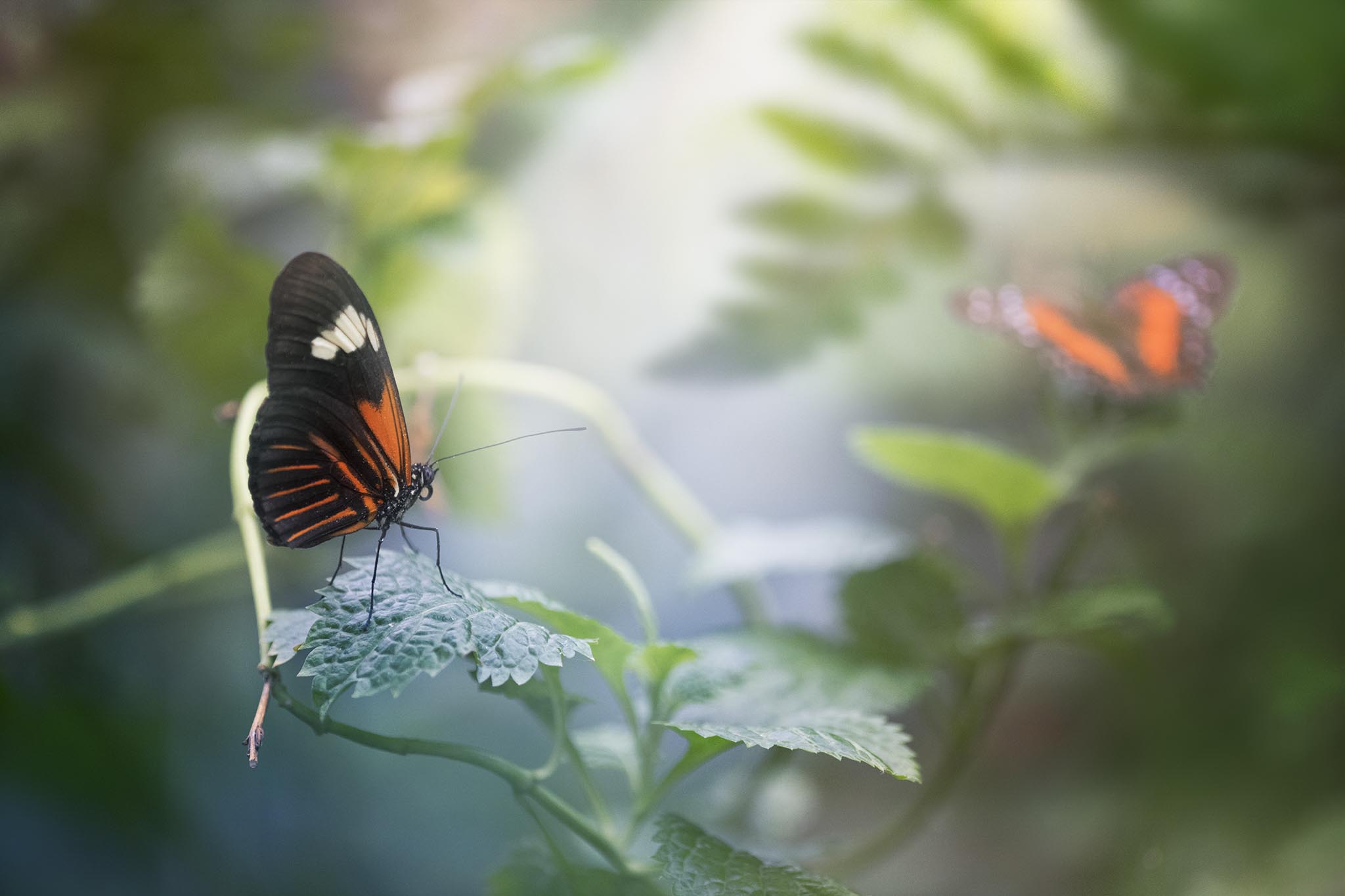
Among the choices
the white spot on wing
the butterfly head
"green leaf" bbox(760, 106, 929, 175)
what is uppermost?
"green leaf" bbox(760, 106, 929, 175)

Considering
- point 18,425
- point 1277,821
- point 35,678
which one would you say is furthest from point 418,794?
point 1277,821

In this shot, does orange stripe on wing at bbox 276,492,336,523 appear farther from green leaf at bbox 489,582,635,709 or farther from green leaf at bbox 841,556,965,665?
green leaf at bbox 841,556,965,665

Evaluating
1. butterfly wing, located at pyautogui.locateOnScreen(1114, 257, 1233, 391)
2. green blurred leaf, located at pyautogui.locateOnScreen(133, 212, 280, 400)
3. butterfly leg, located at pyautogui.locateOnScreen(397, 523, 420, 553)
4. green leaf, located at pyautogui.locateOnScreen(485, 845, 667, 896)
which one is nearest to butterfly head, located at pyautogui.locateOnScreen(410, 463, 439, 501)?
butterfly leg, located at pyautogui.locateOnScreen(397, 523, 420, 553)

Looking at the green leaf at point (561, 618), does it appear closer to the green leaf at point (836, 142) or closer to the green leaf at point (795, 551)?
the green leaf at point (795, 551)

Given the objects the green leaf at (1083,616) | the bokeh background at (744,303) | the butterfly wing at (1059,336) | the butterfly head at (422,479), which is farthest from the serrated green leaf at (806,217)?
the butterfly head at (422,479)

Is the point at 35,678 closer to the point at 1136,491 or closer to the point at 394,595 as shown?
the point at 394,595

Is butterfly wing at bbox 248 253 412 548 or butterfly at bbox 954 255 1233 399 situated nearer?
butterfly wing at bbox 248 253 412 548
